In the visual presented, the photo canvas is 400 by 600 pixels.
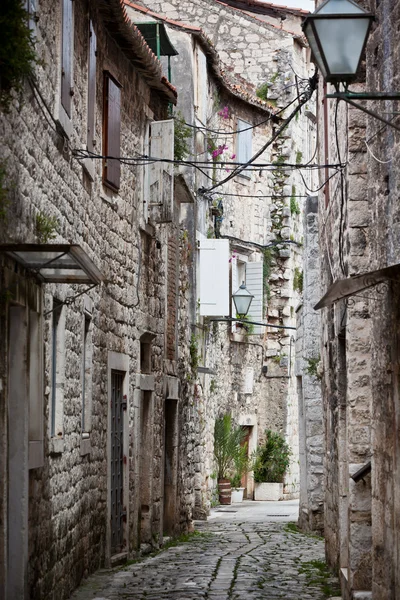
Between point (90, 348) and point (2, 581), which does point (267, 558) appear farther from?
point (2, 581)

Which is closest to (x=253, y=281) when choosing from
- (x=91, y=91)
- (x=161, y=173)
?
(x=161, y=173)

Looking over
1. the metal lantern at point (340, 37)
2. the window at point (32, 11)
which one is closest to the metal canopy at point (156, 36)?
the window at point (32, 11)

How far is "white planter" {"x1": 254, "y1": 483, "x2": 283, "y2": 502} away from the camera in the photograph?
2572cm

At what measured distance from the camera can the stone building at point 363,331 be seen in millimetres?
7586

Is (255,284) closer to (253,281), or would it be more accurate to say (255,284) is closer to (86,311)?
(253,281)

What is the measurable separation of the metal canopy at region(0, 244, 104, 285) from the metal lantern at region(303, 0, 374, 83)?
1858 mm

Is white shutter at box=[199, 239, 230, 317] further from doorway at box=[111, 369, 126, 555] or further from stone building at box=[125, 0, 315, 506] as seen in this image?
doorway at box=[111, 369, 126, 555]

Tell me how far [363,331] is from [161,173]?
596cm

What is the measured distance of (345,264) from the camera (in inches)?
418

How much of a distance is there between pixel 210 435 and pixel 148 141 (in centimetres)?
905

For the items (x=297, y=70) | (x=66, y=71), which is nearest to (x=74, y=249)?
(x=66, y=71)

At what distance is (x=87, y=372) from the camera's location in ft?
37.1

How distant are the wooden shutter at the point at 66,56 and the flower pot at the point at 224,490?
1487 centimetres

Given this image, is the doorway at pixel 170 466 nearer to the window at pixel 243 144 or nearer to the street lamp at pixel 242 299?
the street lamp at pixel 242 299
